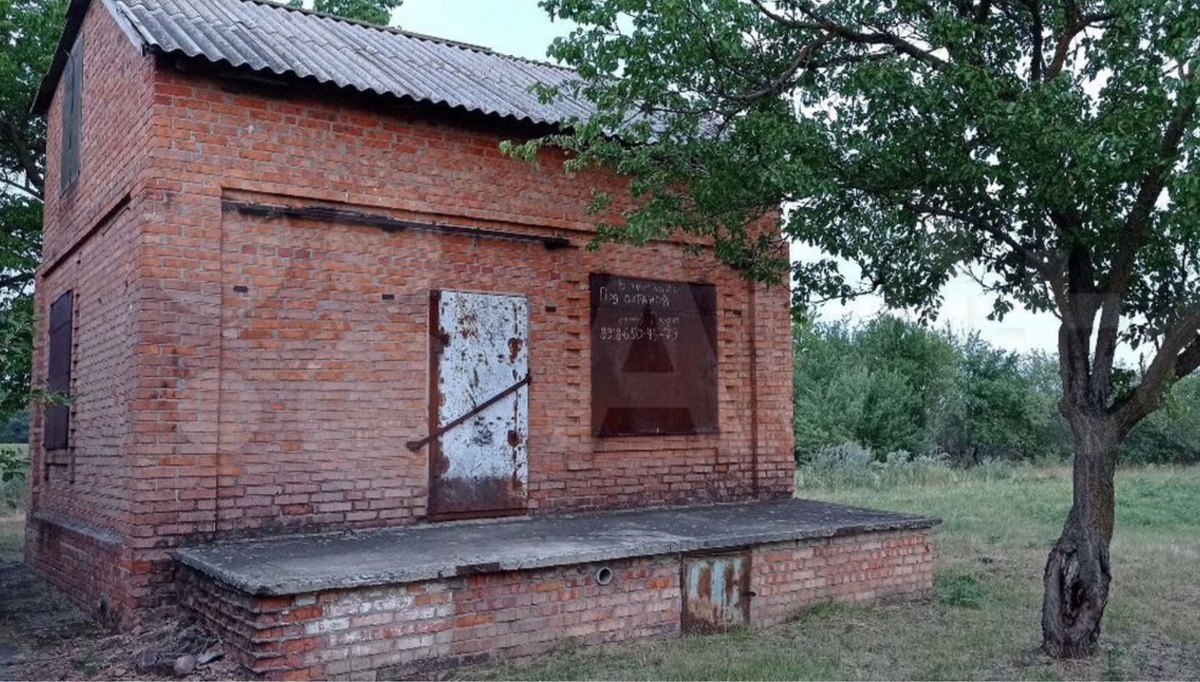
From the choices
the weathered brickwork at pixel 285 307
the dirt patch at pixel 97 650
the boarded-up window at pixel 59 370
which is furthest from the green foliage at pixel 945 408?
the dirt patch at pixel 97 650

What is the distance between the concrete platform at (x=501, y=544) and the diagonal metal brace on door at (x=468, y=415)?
686mm

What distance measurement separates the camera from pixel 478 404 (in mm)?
Answer: 8484

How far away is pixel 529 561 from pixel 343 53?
5277mm

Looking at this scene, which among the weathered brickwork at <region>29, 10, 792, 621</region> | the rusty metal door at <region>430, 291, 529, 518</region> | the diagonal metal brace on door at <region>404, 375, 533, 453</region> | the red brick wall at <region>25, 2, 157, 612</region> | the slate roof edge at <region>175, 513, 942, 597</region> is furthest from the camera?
the rusty metal door at <region>430, 291, 529, 518</region>

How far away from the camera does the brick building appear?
7.02 metres

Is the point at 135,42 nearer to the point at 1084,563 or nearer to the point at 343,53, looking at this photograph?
the point at 343,53

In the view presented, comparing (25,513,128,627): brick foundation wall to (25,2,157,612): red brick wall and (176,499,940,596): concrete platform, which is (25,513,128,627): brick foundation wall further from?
(176,499,940,596): concrete platform

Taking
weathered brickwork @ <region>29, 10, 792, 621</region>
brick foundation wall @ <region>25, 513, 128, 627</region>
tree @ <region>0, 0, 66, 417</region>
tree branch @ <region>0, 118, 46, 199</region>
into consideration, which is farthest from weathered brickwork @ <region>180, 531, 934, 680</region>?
tree branch @ <region>0, 118, 46, 199</region>

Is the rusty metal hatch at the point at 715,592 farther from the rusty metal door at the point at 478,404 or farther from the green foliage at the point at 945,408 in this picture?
the green foliage at the point at 945,408

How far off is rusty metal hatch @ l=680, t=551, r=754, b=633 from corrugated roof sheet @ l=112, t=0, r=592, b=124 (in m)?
4.04

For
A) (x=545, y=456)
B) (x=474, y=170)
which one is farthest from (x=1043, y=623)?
(x=474, y=170)

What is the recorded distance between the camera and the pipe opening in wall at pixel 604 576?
22.7 feet

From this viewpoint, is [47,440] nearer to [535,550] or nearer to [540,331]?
[540,331]

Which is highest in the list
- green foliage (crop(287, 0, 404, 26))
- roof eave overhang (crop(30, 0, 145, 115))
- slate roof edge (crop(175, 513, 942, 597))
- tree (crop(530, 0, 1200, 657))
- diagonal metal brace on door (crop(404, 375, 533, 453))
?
green foliage (crop(287, 0, 404, 26))
